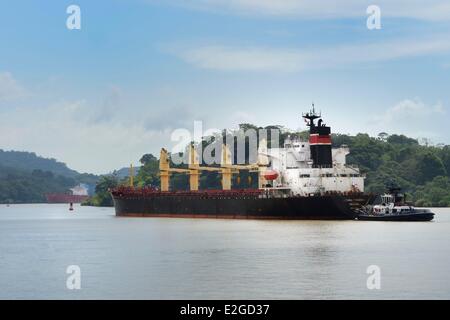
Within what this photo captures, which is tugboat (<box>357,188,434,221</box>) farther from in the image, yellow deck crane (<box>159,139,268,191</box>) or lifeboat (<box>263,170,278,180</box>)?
yellow deck crane (<box>159,139,268,191</box>)

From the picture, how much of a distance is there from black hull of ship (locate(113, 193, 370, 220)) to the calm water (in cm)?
808

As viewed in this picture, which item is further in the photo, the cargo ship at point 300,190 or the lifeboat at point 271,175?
the lifeboat at point 271,175

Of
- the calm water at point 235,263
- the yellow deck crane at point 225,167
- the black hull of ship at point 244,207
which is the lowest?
the calm water at point 235,263

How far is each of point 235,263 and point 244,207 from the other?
42776 mm

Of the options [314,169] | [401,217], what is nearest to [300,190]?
[314,169]

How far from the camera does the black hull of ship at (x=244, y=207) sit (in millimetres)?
77375

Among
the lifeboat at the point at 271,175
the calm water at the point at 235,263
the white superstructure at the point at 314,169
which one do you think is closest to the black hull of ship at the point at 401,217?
the white superstructure at the point at 314,169

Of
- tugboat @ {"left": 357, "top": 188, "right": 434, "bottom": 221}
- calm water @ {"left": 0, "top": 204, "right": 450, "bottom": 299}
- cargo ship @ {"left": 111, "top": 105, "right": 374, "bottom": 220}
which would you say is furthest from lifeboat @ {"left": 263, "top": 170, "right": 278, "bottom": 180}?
calm water @ {"left": 0, "top": 204, "right": 450, "bottom": 299}

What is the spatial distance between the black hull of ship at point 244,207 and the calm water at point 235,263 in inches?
318

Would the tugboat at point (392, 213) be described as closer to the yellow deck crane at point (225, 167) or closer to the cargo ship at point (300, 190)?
the cargo ship at point (300, 190)

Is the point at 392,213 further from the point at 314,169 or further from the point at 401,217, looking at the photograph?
the point at 314,169

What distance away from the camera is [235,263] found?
146 ft
